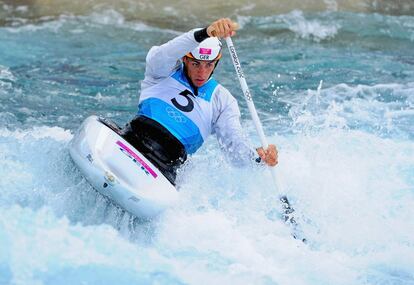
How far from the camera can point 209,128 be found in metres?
6.17

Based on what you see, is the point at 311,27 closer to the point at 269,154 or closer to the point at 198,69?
the point at 198,69

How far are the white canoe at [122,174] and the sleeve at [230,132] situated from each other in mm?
639

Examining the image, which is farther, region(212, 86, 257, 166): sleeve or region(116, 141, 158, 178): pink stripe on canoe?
region(212, 86, 257, 166): sleeve

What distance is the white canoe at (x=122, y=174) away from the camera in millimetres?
5488

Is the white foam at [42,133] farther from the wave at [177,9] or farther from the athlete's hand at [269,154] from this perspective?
the wave at [177,9]

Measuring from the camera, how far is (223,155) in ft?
20.4

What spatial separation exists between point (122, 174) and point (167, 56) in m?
0.94

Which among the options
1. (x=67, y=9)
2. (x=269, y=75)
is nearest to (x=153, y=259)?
(x=269, y=75)

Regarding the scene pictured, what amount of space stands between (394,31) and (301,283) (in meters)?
7.13

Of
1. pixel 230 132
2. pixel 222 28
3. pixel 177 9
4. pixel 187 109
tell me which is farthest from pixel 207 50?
pixel 177 9

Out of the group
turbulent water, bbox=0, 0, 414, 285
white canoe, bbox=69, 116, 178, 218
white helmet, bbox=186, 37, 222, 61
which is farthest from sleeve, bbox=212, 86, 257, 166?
white canoe, bbox=69, 116, 178, 218

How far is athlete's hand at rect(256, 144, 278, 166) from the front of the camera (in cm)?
580

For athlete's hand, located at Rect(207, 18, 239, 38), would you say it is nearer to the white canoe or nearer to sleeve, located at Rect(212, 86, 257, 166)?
sleeve, located at Rect(212, 86, 257, 166)

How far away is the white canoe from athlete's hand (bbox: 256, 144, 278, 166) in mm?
689
